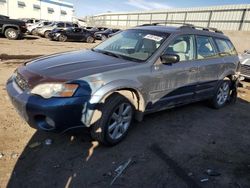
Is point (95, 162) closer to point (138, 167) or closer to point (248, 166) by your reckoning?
point (138, 167)

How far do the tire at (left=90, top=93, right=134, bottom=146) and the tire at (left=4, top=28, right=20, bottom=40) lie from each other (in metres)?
16.7

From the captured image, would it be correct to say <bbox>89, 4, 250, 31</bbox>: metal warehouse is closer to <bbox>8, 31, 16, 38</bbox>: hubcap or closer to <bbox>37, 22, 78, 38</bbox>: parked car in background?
<bbox>37, 22, 78, 38</bbox>: parked car in background

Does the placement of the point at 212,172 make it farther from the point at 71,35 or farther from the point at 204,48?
the point at 71,35

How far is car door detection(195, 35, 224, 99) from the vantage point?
5004 mm

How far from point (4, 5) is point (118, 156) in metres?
44.6

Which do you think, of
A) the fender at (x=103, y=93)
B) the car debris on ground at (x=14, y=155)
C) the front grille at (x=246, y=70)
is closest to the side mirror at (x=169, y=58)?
the fender at (x=103, y=93)

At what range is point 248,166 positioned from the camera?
→ 3.65 metres

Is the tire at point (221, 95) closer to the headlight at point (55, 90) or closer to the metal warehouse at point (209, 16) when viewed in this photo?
the headlight at point (55, 90)

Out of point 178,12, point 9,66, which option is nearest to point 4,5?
point 178,12

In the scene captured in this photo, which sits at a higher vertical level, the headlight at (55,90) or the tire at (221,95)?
the headlight at (55,90)

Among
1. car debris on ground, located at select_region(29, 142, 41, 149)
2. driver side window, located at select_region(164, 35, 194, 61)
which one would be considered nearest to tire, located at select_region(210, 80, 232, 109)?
driver side window, located at select_region(164, 35, 194, 61)

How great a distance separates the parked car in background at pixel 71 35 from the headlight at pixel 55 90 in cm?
1918

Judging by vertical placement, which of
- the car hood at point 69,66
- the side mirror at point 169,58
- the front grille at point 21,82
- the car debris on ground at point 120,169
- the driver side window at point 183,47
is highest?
the driver side window at point 183,47

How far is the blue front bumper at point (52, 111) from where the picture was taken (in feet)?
10.1
